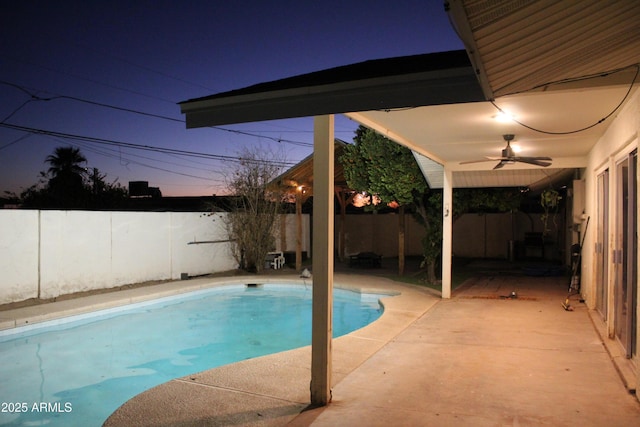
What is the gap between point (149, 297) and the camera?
963cm

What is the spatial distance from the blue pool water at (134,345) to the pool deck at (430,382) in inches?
39.1

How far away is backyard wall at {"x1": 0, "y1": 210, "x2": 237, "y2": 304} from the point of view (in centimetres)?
882

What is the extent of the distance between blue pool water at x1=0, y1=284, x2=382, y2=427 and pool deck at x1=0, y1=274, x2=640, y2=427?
3.26 feet

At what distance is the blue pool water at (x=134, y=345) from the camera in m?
5.30

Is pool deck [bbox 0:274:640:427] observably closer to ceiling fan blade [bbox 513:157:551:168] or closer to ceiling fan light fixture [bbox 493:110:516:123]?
ceiling fan blade [bbox 513:157:551:168]

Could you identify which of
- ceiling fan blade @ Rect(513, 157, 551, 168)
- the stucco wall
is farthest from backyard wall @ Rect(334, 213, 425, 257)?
ceiling fan blade @ Rect(513, 157, 551, 168)

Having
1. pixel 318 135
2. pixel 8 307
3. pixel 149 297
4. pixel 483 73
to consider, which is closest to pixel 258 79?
pixel 149 297

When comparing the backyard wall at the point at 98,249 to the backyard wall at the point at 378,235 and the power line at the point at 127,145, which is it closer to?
the power line at the point at 127,145

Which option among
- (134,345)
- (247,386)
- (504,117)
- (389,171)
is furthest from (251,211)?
(247,386)

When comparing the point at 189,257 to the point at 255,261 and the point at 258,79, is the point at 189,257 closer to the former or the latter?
the point at 255,261

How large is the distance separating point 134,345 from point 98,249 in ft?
12.4

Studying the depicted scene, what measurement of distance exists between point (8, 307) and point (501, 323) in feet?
26.8

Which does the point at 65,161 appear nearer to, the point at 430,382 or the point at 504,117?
the point at 504,117

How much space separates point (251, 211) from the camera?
13.6m
